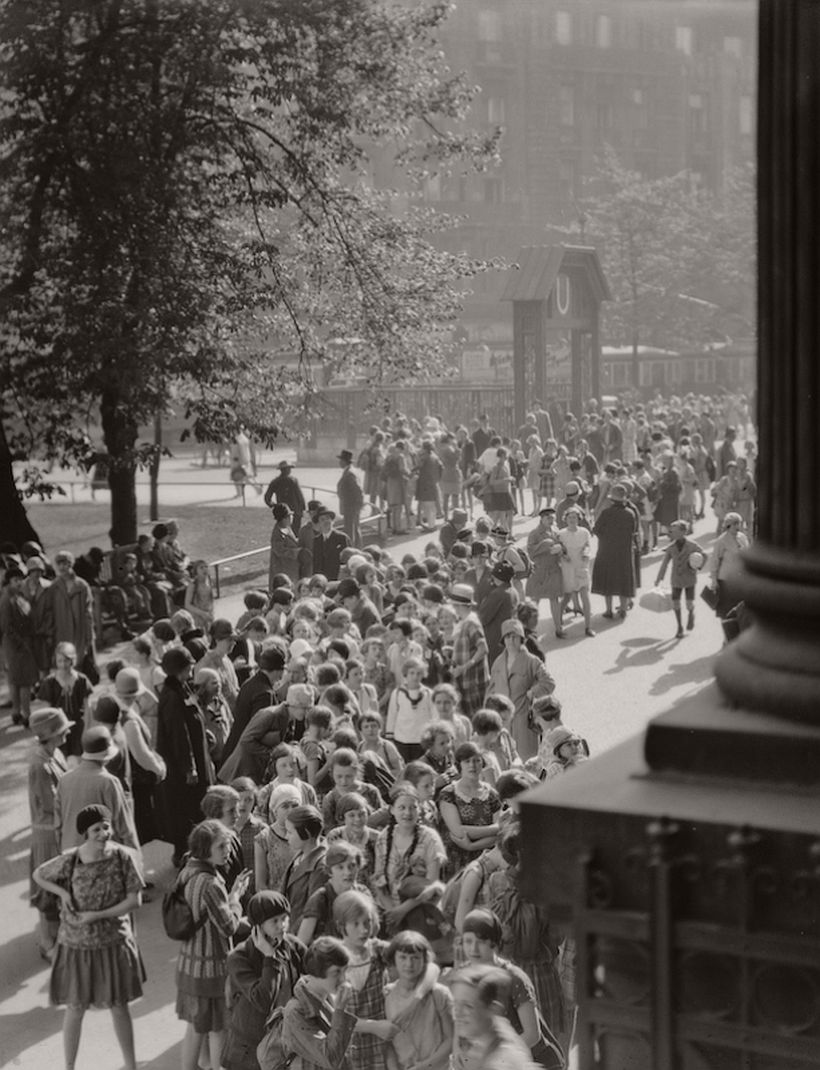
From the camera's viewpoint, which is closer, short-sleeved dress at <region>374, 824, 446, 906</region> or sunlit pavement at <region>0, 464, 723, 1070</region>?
short-sleeved dress at <region>374, 824, 446, 906</region>

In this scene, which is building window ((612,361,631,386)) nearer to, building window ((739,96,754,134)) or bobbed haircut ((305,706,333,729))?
building window ((739,96,754,134))

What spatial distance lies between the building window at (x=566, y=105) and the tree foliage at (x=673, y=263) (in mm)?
16783

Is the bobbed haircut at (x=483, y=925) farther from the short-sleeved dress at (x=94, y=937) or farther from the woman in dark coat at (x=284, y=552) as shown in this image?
the woman in dark coat at (x=284, y=552)

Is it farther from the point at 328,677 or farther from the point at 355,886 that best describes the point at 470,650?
the point at 355,886

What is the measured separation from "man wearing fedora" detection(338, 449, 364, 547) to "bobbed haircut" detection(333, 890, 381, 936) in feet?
62.4

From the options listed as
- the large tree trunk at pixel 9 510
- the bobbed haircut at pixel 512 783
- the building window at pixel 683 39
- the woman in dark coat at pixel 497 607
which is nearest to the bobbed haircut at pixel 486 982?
the bobbed haircut at pixel 512 783

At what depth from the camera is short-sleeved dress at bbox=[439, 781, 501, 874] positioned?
927 centimetres

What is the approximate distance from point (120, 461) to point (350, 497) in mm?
4308

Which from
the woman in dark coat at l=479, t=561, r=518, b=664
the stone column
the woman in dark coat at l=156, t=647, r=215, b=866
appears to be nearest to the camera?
the stone column

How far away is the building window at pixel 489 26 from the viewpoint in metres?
91.2

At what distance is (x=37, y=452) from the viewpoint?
88.2 ft

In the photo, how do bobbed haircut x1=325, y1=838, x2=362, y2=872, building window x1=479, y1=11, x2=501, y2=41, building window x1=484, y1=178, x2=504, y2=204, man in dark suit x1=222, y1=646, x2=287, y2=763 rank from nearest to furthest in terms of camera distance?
bobbed haircut x1=325, y1=838, x2=362, y2=872 < man in dark suit x1=222, y1=646, x2=287, y2=763 < building window x1=479, y1=11, x2=501, y2=41 < building window x1=484, y1=178, x2=504, y2=204

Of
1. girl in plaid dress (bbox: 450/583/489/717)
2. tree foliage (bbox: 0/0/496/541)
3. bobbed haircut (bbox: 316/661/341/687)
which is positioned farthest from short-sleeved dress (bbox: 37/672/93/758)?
tree foliage (bbox: 0/0/496/541)

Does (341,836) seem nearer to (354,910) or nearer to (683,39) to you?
(354,910)
